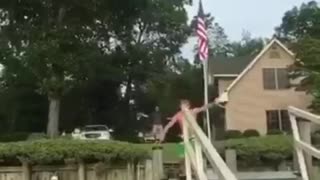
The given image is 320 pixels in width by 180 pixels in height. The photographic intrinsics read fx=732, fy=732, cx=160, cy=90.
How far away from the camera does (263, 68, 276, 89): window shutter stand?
4475cm

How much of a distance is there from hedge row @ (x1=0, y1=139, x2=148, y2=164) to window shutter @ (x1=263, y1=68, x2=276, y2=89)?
34.1 m

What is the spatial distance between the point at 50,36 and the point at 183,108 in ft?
98.8

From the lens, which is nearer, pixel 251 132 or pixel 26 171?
pixel 26 171

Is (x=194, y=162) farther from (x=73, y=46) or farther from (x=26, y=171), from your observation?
(x=73, y=46)

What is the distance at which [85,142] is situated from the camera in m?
11.5

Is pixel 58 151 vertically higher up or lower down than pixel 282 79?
lower down

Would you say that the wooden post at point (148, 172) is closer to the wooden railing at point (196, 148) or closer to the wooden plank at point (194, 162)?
the wooden railing at point (196, 148)

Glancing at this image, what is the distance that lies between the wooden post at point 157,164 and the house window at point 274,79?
105ft

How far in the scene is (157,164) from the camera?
41.0 ft

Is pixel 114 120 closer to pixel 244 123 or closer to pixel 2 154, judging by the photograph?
pixel 244 123

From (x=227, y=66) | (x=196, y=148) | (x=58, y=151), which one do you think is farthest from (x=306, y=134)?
(x=227, y=66)

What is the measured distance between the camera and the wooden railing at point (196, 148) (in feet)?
20.5

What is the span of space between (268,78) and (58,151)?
115 ft

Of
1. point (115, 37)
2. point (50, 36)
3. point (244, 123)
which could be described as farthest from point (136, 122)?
point (50, 36)
